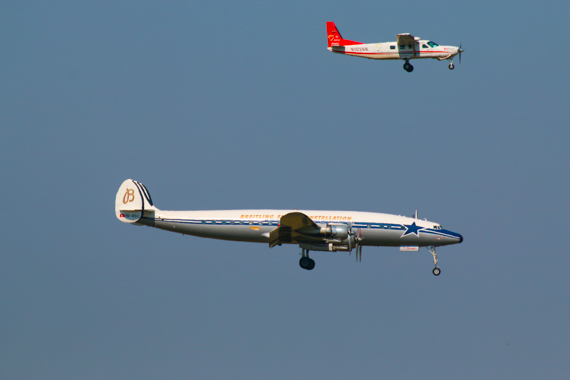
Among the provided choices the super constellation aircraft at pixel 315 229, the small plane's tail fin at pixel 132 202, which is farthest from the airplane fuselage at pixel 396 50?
the small plane's tail fin at pixel 132 202

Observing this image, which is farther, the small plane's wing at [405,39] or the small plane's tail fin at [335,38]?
the small plane's tail fin at [335,38]

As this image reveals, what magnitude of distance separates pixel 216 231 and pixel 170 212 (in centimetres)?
431

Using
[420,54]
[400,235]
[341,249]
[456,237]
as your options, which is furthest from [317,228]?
[420,54]

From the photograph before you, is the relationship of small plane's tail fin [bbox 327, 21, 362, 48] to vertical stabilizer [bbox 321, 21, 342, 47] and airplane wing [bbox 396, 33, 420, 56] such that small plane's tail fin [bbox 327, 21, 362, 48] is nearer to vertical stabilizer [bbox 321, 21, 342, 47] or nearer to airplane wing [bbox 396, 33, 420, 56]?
vertical stabilizer [bbox 321, 21, 342, 47]

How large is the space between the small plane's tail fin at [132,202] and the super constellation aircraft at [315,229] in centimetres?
163

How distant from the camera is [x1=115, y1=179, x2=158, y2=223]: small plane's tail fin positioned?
208 feet

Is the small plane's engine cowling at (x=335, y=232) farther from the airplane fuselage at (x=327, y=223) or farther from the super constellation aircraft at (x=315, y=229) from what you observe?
the airplane fuselage at (x=327, y=223)

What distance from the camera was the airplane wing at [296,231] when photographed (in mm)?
57312

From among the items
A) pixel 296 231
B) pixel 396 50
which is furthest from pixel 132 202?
pixel 396 50

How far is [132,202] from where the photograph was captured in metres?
63.9

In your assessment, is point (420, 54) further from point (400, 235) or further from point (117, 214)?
point (117, 214)

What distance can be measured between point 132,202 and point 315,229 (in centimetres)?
1553

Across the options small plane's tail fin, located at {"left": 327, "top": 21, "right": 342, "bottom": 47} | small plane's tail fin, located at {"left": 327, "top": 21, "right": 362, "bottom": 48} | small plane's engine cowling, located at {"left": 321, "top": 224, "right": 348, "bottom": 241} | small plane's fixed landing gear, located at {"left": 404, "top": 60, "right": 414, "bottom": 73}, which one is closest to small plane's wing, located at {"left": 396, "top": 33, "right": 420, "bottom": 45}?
small plane's fixed landing gear, located at {"left": 404, "top": 60, "right": 414, "bottom": 73}

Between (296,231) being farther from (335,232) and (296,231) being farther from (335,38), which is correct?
(335,38)
